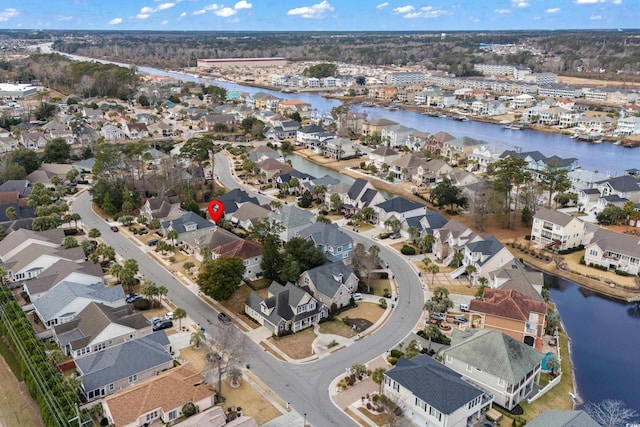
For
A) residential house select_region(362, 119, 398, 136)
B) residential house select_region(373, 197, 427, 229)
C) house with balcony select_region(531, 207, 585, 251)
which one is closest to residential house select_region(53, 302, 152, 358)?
residential house select_region(373, 197, 427, 229)

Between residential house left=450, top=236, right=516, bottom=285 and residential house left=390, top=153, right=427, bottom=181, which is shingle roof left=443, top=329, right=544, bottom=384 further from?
residential house left=390, top=153, right=427, bottom=181

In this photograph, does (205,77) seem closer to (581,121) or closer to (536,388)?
(581,121)

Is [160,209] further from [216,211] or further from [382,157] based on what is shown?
[382,157]

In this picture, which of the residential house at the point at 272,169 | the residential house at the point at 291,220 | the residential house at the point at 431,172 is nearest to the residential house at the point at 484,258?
the residential house at the point at 291,220

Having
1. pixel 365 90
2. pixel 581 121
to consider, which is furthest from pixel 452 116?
pixel 365 90

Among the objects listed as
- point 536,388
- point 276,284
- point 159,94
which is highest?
point 159,94

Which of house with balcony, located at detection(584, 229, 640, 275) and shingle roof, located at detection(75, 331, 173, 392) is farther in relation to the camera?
house with balcony, located at detection(584, 229, 640, 275)
